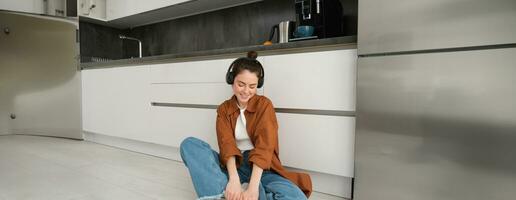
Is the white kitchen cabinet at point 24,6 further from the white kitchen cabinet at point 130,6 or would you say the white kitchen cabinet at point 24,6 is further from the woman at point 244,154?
the woman at point 244,154

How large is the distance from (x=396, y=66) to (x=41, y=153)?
2357 mm

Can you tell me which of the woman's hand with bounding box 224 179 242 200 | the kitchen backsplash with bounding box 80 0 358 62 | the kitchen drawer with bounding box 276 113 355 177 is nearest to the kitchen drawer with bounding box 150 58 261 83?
the kitchen drawer with bounding box 276 113 355 177

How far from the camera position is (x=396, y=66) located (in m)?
1.04

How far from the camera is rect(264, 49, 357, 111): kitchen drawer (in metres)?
1.22

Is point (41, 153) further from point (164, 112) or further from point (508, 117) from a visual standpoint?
point (508, 117)

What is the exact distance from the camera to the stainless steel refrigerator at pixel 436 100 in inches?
34.9

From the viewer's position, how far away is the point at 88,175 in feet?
5.14

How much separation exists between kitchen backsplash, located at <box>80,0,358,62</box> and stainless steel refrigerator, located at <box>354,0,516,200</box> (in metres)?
0.70

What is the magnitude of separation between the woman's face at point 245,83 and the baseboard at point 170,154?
55 cm

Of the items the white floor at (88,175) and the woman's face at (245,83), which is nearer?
the woman's face at (245,83)

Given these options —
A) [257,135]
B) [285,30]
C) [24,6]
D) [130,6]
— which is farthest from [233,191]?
[24,6]

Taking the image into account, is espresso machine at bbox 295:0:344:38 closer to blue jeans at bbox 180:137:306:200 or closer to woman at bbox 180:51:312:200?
woman at bbox 180:51:312:200

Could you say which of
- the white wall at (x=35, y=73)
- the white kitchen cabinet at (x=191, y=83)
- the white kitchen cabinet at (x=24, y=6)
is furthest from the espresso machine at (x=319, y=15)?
the white kitchen cabinet at (x=24, y=6)

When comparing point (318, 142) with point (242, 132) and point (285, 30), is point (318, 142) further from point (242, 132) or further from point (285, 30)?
point (285, 30)
